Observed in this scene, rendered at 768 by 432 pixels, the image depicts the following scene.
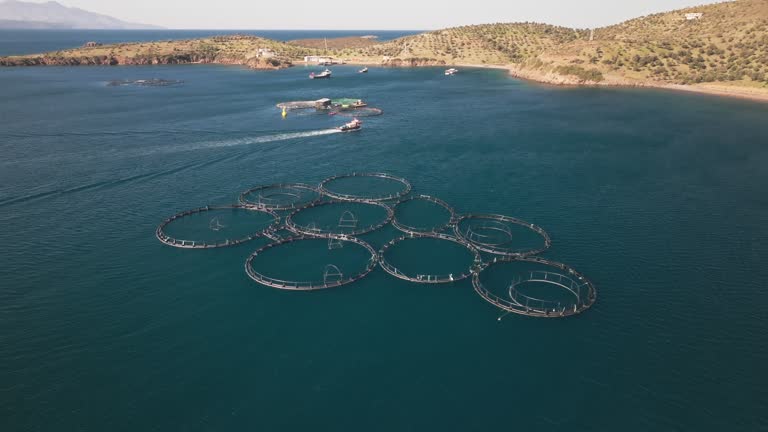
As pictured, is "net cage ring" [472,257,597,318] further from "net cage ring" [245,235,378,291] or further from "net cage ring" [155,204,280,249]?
"net cage ring" [155,204,280,249]

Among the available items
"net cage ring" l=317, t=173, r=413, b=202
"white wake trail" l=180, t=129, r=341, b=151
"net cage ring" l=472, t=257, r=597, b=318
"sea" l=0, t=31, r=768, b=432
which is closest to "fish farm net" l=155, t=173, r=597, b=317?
"net cage ring" l=472, t=257, r=597, b=318

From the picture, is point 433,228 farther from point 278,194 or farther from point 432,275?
point 278,194

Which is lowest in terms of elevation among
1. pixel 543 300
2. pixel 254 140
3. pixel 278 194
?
pixel 543 300

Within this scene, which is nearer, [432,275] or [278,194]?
[432,275]

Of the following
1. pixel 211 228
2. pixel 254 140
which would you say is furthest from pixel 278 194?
pixel 254 140

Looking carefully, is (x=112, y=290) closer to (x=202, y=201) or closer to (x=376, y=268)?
(x=202, y=201)

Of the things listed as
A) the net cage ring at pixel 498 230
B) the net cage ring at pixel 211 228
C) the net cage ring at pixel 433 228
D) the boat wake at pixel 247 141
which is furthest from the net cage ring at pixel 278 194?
the boat wake at pixel 247 141
